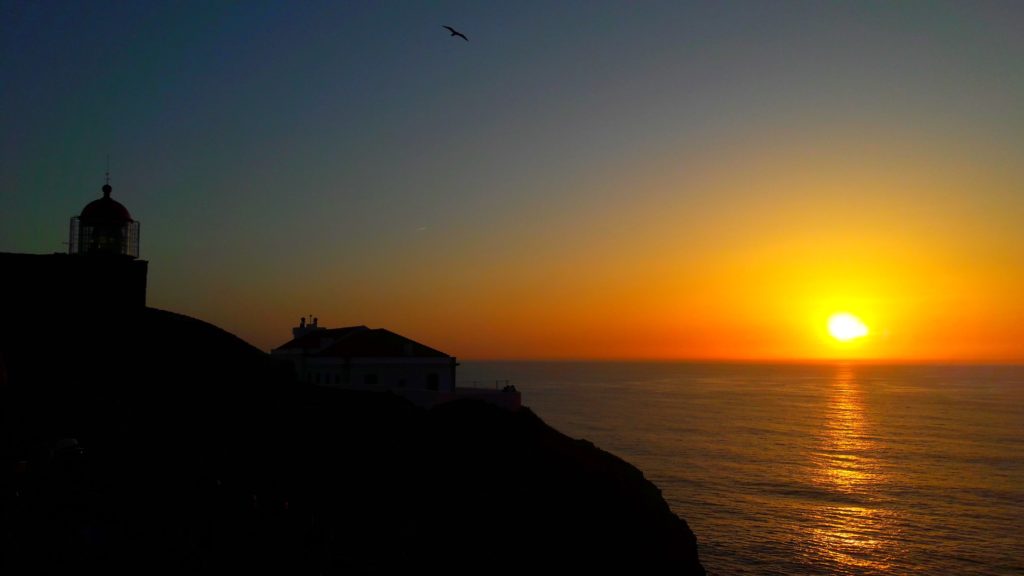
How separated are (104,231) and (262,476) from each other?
461 inches

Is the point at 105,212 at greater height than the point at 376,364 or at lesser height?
greater

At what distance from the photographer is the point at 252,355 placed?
33.4 metres

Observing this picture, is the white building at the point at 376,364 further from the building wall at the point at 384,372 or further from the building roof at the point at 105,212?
the building roof at the point at 105,212

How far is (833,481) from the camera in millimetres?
64125

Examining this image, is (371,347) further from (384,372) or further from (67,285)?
(67,285)

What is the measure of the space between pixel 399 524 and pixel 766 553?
25120mm

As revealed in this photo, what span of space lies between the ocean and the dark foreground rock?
12963 millimetres

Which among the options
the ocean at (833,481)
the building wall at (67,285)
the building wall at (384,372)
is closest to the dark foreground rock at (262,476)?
the building wall at (67,285)

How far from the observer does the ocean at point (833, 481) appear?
41.1 m

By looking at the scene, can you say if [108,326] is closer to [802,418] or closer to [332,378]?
[332,378]

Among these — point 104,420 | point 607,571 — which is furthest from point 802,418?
point 104,420

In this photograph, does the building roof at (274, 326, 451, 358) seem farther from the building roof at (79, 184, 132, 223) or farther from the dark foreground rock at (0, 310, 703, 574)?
the building roof at (79, 184, 132, 223)

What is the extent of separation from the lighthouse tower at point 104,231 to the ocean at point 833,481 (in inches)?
1116

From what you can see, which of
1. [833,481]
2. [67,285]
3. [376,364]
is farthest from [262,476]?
[833,481]
